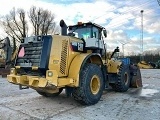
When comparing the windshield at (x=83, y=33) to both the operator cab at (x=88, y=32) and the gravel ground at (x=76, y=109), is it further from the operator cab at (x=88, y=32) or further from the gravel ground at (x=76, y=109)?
the gravel ground at (x=76, y=109)

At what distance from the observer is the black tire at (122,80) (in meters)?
8.57

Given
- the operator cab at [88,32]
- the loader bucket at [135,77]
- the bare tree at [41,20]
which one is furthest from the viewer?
the bare tree at [41,20]

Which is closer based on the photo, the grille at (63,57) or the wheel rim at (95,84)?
the grille at (63,57)

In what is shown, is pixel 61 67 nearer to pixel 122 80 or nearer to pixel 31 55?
pixel 31 55

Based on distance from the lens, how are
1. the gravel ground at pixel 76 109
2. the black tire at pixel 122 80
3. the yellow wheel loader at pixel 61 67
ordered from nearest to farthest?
the gravel ground at pixel 76 109 → the yellow wheel loader at pixel 61 67 → the black tire at pixel 122 80

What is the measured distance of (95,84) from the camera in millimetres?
6781

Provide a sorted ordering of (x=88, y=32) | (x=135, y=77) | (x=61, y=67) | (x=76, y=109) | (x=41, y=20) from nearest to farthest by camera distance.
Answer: (x=61, y=67), (x=76, y=109), (x=88, y=32), (x=135, y=77), (x=41, y=20)

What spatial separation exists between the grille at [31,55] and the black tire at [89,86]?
1.28 metres

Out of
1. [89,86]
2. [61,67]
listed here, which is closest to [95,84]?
[89,86]

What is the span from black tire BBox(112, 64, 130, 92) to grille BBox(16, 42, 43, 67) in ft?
12.5

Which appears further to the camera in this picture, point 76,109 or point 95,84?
point 95,84

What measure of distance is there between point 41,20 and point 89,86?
42692 millimetres

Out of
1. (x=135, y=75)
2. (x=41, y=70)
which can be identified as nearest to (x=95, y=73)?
(x=41, y=70)

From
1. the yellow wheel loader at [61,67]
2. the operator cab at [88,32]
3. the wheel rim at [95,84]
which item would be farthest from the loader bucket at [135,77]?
the wheel rim at [95,84]
